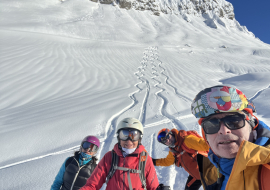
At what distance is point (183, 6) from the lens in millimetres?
51250

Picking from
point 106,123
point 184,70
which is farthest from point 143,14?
point 106,123

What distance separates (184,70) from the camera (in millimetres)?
13812

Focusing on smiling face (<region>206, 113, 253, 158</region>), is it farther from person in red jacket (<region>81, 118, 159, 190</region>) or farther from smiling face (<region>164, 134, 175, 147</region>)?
smiling face (<region>164, 134, 175, 147</region>)

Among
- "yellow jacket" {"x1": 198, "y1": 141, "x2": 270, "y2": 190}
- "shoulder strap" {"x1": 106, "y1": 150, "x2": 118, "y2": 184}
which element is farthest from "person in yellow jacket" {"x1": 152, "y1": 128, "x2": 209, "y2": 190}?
"yellow jacket" {"x1": 198, "y1": 141, "x2": 270, "y2": 190}

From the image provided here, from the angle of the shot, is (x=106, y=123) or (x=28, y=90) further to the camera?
(x=28, y=90)

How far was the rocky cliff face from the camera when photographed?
43562mm

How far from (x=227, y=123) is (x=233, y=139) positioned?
12 centimetres

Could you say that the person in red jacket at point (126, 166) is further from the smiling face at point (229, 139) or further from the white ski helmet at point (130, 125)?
the smiling face at point (229, 139)

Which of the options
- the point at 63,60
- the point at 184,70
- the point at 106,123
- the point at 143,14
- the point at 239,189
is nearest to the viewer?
the point at 239,189

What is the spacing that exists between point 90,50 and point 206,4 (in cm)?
5614

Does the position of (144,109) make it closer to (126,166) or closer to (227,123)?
(126,166)

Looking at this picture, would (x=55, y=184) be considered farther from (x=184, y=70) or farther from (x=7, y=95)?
(x=184, y=70)

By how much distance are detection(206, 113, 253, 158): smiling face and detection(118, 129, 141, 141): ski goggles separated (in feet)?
3.47

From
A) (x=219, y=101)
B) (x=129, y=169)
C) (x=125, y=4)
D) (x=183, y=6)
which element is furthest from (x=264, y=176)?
(x=183, y=6)
